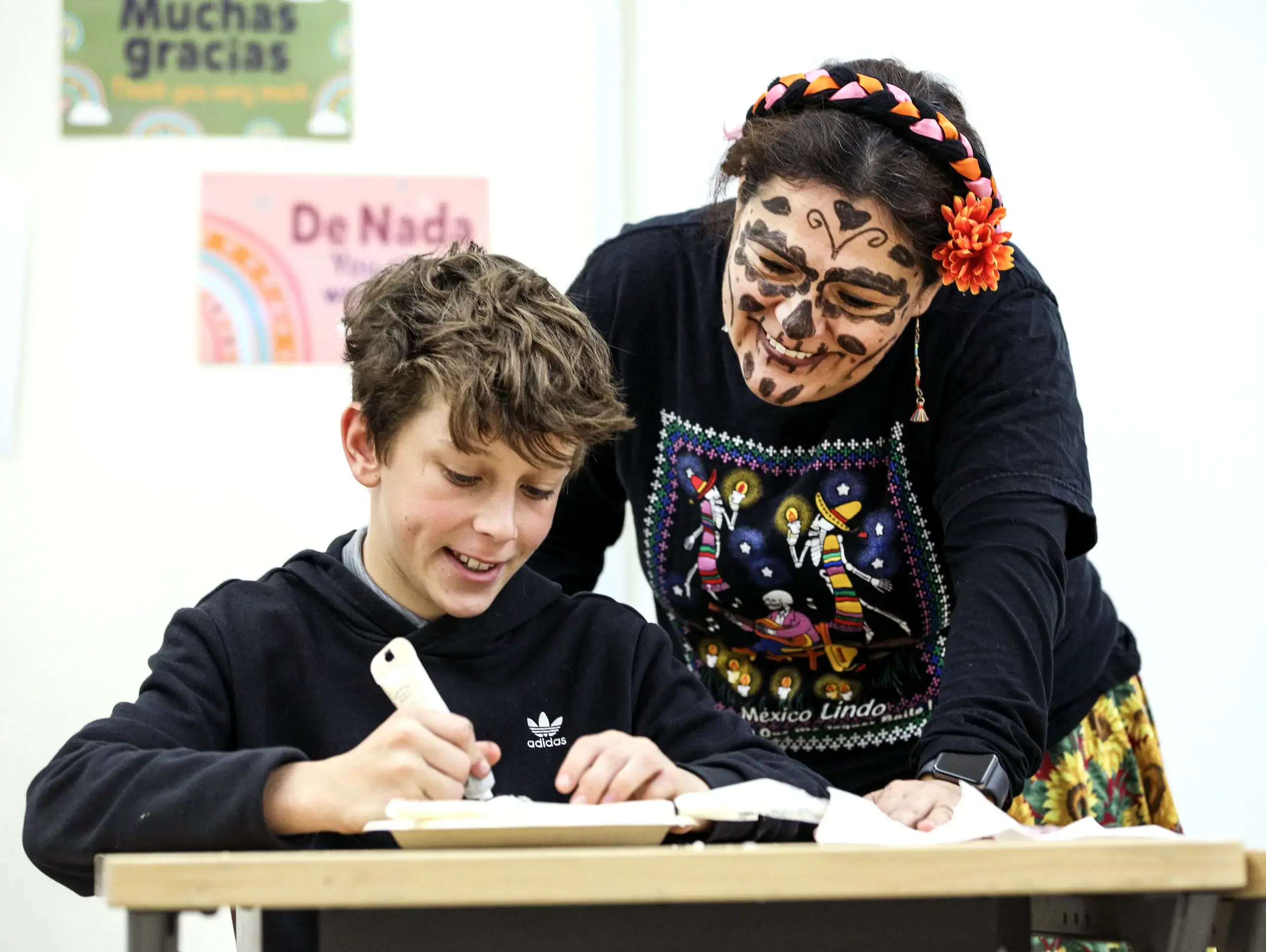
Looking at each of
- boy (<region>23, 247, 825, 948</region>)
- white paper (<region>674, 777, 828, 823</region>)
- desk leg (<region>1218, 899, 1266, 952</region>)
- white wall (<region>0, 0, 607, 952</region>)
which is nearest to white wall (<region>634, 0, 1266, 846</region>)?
white wall (<region>0, 0, 607, 952</region>)

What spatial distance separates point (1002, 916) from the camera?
0.74 meters

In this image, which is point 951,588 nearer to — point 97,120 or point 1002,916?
point 1002,916

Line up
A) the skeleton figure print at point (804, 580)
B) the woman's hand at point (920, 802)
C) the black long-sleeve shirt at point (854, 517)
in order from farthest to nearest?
Result: the skeleton figure print at point (804, 580)
the black long-sleeve shirt at point (854, 517)
the woman's hand at point (920, 802)

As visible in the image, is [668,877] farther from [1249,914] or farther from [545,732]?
[545,732]

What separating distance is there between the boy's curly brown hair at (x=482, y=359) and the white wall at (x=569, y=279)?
0.75 m

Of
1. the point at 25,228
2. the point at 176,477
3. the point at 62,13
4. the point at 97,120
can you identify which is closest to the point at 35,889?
the point at 176,477

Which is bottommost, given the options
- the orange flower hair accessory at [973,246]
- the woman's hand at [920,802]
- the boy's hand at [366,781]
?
the woman's hand at [920,802]

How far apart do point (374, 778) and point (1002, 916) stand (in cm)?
35

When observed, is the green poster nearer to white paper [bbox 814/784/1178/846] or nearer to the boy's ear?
the boy's ear

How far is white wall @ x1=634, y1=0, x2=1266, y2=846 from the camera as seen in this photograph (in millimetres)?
1967

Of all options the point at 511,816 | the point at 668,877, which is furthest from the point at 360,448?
the point at 668,877

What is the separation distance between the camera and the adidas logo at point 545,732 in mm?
1062

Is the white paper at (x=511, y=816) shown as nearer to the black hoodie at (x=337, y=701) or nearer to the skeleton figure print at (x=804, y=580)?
the black hoodie at (x=337, y=701)

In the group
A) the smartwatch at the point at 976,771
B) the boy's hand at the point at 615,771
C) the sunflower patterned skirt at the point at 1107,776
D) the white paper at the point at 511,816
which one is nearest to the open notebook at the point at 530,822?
the white paper at the point at 511,816
